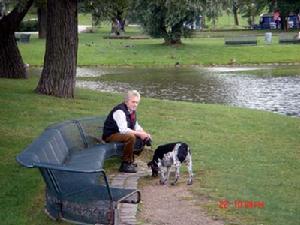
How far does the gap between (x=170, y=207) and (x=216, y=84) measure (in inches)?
749

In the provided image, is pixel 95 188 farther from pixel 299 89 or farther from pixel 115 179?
pixel 299 89

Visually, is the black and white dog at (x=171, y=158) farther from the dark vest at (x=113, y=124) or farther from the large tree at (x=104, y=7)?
the large tree at (x=104, y=7)

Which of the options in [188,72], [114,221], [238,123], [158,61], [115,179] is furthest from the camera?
A: [158,61]

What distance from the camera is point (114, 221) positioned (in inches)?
259

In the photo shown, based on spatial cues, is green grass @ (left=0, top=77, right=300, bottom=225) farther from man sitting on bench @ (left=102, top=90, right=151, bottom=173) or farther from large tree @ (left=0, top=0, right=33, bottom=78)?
large tree @ (left=0, top=0, right=33, bottom=78)

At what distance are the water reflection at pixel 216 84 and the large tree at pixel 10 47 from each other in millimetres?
3208

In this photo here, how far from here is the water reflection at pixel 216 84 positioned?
21578 mm

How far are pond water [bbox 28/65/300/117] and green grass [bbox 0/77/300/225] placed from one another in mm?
3479

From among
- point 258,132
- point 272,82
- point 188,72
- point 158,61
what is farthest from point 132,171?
point 158,61

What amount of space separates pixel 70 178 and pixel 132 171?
9.49ft

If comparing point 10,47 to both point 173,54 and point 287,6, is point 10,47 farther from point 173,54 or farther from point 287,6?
point 287,6

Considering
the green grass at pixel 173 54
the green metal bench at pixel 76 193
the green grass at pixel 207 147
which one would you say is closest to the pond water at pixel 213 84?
the green grass at pixel 173 54

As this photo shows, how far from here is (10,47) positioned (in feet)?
74.7

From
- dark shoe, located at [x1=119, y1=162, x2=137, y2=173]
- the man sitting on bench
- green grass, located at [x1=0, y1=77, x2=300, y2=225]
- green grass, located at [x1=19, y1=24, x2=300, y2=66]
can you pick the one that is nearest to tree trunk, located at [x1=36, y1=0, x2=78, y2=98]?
green grass, located at [x1=0, y1=77, x2=300, y2=225]
